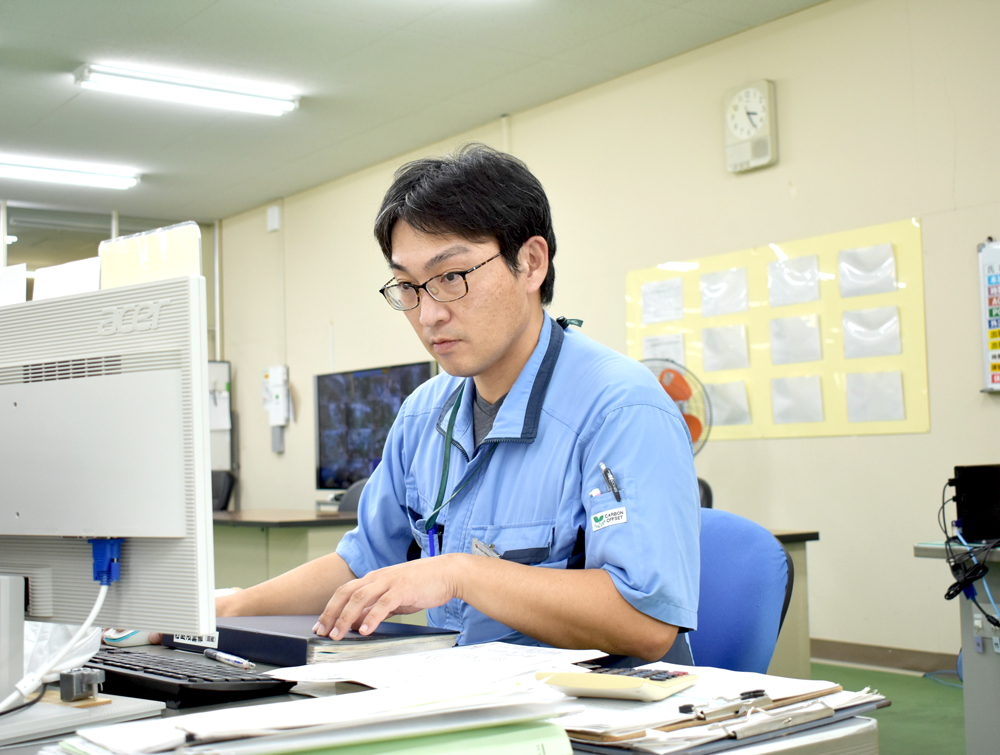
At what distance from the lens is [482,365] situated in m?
1.35

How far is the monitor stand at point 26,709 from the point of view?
2.76 feet

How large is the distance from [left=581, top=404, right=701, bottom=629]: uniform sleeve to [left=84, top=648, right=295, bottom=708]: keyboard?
0.40m

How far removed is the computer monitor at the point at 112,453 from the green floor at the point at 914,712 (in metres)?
2.21

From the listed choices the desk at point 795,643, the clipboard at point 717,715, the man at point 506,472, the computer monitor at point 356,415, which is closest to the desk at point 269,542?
the computer monitor at point 356,415

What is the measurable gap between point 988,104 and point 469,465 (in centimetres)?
308

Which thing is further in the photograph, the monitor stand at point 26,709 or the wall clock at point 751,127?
the wall clock at point 751,127

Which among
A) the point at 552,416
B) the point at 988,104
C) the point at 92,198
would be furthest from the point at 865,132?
the point at 92,198

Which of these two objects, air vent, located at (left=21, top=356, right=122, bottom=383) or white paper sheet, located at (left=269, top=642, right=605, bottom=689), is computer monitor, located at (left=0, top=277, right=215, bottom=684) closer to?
air vent, located at (left=21, top=356, right=122, bottom=383)

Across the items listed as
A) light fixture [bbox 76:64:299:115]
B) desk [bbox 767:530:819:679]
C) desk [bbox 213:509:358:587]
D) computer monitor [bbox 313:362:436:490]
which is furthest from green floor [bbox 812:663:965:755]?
light fixture [bbox 76:64:299:115]

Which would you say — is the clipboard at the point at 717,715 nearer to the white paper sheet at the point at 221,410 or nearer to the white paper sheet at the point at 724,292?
the white paper sheet at the point at 724,292

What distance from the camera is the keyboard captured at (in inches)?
36.1

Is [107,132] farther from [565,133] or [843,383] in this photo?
[843,383]

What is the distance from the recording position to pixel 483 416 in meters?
1.47

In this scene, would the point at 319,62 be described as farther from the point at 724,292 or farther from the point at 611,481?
the point at 611,481
